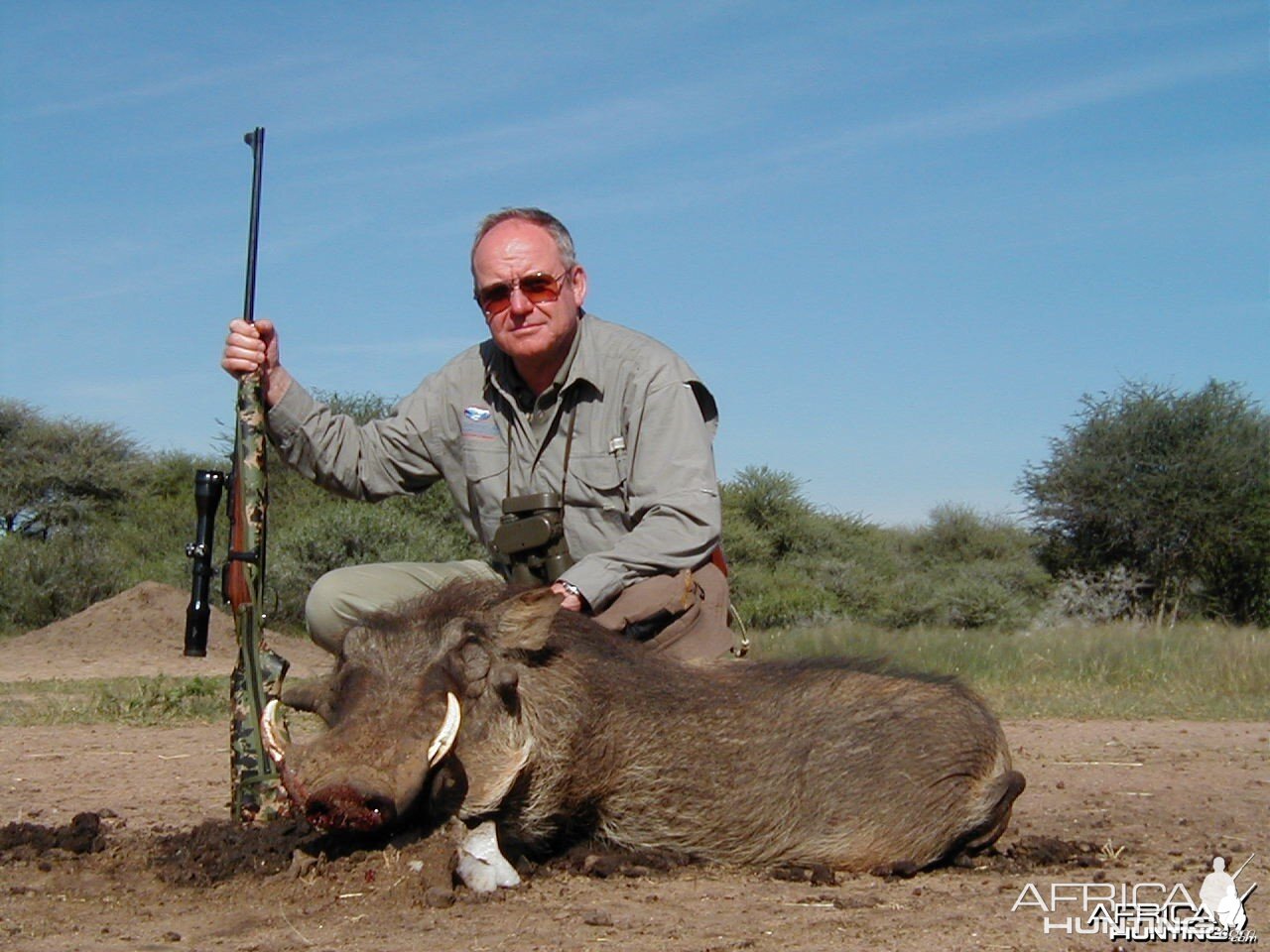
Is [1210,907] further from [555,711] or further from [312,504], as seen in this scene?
[312,504]

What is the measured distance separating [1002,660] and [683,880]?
22.9ft

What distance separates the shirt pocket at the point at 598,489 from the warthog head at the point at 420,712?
1.00m

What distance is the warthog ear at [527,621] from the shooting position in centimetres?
384

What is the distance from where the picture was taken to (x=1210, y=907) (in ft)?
11.7

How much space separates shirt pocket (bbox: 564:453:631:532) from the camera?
4.93 m

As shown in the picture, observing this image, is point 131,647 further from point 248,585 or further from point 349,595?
point 349,595

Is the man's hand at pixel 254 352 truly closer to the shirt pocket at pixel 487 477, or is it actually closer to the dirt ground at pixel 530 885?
the shirt pocket at pixel 487 477

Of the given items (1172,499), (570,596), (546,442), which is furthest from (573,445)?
(1172,499)

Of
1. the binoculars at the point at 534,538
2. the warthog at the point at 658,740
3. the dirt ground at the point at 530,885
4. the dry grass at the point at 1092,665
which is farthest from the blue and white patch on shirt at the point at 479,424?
the dry grass at the point at 1092,665

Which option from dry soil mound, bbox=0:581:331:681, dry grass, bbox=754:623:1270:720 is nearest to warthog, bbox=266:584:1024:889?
dry grass, bbox=754:623:1270:720

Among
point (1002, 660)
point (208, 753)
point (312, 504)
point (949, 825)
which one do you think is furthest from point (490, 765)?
point (312, 504)

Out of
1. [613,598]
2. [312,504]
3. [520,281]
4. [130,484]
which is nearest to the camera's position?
[613,598]

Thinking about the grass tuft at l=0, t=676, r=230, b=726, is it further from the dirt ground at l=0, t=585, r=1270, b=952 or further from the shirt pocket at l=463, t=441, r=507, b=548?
the shirt pocket at l=463, t=441, r=507, b=548

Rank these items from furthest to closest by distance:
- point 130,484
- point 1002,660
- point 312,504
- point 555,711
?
point 130,484 < point 312,504 < point 1002,660 < point 555,711
